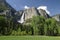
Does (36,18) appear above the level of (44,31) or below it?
above

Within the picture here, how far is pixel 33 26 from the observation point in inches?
3184

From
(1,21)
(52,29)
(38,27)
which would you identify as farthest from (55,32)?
(1,21)

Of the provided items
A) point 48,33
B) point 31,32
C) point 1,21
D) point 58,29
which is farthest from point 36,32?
point 1,21

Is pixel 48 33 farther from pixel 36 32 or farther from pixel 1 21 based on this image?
pixel 1 21

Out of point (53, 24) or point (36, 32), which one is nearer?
point (36, 32)

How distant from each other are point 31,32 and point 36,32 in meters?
3.07

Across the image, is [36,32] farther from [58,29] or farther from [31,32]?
[58,29]

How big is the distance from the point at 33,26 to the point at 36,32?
159 inches

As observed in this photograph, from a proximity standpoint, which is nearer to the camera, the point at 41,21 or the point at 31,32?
the point at 31,32

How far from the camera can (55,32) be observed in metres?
83.4

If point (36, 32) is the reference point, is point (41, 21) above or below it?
above

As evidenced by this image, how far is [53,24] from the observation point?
8356 cm

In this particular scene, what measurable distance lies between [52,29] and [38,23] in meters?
8.15

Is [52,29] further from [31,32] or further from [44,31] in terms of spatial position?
[31,32]
